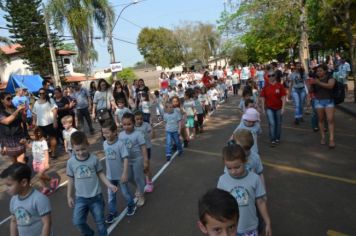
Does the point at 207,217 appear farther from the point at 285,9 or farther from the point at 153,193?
the point at 285,9

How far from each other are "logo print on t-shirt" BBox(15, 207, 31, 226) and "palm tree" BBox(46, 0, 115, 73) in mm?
27914

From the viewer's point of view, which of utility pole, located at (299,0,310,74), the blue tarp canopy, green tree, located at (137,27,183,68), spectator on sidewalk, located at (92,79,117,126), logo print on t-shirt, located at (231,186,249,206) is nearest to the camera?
logo print on t-shirt, located at (231,186,249,206)

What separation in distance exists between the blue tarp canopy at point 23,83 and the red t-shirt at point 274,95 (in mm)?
14223

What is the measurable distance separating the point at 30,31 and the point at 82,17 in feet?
39.8

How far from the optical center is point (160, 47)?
251ft

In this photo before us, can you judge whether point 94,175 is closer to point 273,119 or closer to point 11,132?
point 11,132

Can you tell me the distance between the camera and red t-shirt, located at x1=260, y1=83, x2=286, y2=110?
9.23 meters

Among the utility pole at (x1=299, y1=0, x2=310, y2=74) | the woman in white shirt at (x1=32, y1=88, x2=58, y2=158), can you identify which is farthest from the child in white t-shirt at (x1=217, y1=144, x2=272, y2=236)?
the utility pole at (x1=299, y1=0, x2=310, y2=74)

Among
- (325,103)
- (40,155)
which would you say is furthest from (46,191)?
(325,103)

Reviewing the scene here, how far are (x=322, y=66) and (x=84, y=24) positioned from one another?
25019 mm

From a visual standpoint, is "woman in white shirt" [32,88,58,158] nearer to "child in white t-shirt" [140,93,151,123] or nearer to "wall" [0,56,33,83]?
"child in white t-shirt" [140,93,151,123]

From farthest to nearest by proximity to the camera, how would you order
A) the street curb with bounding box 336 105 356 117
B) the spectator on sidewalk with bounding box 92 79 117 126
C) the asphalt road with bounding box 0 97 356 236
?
the street curb with bounding box 336 105 356 117
the spectator on sidewalk with bounding box 92 79 117 126
the asphalt road with bounding box 0 97 356 236

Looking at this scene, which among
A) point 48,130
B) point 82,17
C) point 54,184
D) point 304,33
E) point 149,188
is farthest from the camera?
point 82,17

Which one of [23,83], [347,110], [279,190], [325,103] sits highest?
[23,83]
